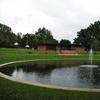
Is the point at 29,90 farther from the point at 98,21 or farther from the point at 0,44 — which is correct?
the point at 98,21

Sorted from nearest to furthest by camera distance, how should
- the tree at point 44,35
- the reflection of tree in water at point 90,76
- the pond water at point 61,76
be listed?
the pond water at point 61,76, the reflection of tree in water at point 90,76, the tree at point 44,35

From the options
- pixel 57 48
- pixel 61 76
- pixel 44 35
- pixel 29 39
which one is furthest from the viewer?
pixel 44 35

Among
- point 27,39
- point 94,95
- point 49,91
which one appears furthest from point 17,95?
point 27,39

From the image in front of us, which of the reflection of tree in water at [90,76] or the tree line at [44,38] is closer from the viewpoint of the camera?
the reflection of tree in water at [90,76]

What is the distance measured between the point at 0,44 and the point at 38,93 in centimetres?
5895

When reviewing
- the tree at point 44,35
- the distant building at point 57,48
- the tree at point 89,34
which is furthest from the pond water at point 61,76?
the tree at point 44,35

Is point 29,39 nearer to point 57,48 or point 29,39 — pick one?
point 29,39

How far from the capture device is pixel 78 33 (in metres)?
77.2

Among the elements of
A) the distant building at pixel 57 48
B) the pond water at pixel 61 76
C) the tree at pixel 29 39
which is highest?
the tree at pixel 29 39

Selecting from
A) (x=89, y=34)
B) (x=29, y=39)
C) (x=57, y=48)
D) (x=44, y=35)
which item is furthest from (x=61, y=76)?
(x=44, y=35)

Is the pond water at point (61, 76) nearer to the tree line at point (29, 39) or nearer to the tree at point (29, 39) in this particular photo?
the tree line at point (29, 39)

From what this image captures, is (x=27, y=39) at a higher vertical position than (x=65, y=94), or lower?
higher

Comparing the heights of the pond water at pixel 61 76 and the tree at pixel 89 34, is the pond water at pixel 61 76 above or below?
below

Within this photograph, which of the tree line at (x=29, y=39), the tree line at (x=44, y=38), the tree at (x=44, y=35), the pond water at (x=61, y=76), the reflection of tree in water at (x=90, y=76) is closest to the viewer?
the pond water at (x=61, y=76)
